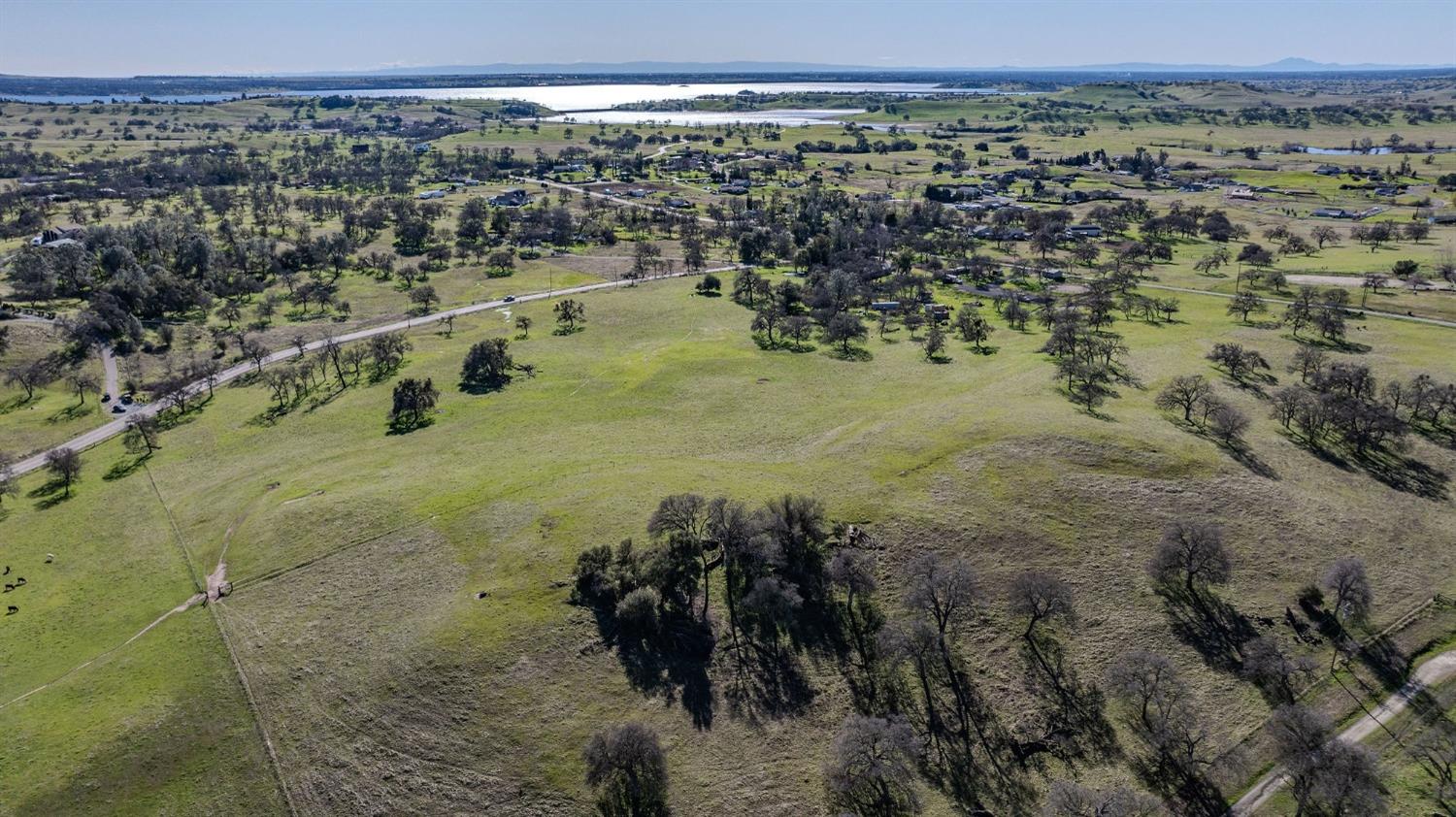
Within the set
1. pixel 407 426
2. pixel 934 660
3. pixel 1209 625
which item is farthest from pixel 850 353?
pixel 934 660

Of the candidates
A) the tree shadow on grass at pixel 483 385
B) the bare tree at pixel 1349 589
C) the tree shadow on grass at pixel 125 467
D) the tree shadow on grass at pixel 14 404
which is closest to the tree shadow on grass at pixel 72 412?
the tree shadow on grass at pixel 14 404

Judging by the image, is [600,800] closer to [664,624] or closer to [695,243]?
[664,624]

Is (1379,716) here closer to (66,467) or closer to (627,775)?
(627,775)

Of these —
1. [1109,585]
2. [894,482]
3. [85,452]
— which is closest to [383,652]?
[894,482]

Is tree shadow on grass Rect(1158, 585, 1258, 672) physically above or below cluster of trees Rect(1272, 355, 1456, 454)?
below

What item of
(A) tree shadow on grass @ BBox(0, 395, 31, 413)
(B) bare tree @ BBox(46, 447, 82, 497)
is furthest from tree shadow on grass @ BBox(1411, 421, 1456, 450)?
(A) tree shadow on grass @ BBox(0, 395, 31, 413)

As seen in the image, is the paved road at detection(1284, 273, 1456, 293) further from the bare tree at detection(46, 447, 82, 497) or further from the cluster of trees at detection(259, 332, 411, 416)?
the bare tree at detection(46, 447, 82, 497)
